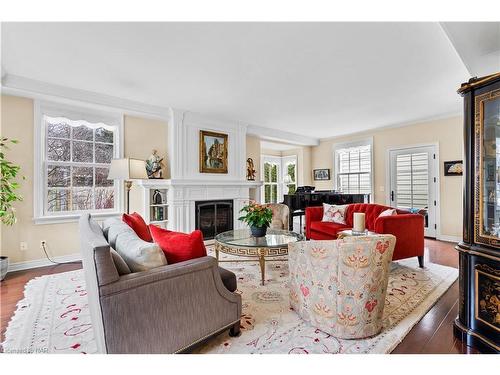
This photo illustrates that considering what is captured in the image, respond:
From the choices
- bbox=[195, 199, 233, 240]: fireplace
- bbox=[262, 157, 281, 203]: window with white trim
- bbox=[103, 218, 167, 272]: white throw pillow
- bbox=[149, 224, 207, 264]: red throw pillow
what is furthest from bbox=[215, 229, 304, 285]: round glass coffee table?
bbox=[262, 157, 281, 203]: window with white trim

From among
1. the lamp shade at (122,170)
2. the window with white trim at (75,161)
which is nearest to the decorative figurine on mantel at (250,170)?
the window with white trim at (75,161)

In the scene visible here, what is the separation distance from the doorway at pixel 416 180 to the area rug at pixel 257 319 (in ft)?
8.24

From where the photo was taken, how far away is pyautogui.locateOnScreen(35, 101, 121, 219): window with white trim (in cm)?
377

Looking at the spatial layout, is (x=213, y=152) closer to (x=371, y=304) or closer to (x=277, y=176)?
(x=277, y=176)

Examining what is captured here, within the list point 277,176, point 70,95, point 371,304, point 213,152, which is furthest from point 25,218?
point 277,176

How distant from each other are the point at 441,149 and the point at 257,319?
524cm

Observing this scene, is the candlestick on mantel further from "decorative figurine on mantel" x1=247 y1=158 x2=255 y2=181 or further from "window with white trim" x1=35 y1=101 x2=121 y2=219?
"window with white trim" x1=35 y1=101 x2=121 y2=219

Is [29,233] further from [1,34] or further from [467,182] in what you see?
[467,182]

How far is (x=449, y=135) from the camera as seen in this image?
506 centimetres

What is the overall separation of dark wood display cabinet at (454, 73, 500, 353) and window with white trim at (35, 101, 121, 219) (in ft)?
15.3

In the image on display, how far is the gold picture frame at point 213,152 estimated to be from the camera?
5.07 metres

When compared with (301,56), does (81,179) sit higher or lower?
lower
